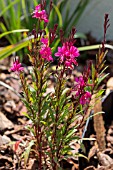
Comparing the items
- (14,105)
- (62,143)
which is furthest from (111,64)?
(62,143)

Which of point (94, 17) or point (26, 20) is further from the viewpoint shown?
point (94, 17)

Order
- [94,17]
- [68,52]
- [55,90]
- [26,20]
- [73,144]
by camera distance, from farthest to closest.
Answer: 1. [94,17]
2. [26,20]
3. [73,144]
4. [55,90]
5. [68,52]

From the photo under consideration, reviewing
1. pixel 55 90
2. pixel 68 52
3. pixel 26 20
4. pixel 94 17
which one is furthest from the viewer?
pixel 94 17

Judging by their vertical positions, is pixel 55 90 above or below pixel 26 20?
below

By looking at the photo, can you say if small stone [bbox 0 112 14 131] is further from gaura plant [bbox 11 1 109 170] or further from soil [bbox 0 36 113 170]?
gaura plant [bbox 11 1 109 170]

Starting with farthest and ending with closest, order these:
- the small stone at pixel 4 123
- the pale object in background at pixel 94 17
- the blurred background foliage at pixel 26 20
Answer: the pale object in background at pixel 94 17 → the blurred background foliage at pixel 26 20 → the small stone at pixel 4 123

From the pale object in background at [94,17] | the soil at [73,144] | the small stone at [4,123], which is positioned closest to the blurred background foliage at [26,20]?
the pale object in background at [94,17]

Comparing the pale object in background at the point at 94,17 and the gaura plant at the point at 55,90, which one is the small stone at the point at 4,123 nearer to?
the gaura plant at the point at 55,90

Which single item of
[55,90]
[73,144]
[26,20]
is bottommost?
[73,144]

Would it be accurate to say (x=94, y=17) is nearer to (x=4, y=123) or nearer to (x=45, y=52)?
(x=4, y=123)

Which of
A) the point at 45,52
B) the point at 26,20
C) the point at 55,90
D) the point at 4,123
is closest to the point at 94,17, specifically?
the point at 26,20

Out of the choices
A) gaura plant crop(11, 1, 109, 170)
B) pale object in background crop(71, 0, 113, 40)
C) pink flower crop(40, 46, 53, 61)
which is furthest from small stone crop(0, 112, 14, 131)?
pale object in background crop(71, 0, 113, 40)

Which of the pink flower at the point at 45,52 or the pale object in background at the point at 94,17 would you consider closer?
the pink flower at the point at 45,52
